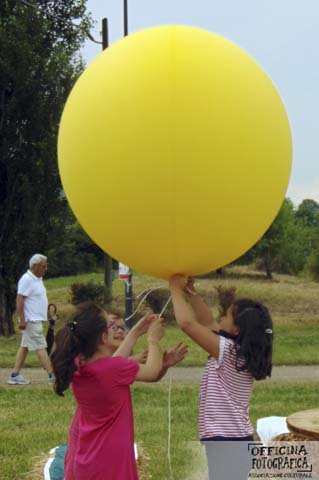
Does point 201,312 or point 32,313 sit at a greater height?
point 201,312

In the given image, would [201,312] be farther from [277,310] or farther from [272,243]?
[272,243]

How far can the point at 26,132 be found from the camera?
13164 millimetres

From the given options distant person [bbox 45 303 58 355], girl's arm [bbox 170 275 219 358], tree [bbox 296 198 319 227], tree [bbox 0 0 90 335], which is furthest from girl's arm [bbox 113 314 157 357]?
tree [bbox 296 198 319 227]

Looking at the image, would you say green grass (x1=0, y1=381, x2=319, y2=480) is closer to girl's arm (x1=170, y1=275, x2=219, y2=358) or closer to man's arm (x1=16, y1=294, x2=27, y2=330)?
man's arm (x1=16, y1=294, x2=27, y2=330)

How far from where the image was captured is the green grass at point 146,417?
502 centimetres

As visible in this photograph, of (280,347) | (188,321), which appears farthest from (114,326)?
(280,347)

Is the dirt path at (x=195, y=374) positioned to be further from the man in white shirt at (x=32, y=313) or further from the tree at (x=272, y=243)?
the tree at (x=272, y=243)

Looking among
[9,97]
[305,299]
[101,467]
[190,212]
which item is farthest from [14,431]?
[305,299]

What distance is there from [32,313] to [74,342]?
4.91m

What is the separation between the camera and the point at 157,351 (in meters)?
3.15

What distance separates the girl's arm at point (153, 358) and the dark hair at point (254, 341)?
35 cm

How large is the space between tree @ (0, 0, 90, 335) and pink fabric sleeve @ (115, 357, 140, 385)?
1011cm

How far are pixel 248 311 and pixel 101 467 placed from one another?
0.92 m

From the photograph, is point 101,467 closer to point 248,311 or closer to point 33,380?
point 248,311
